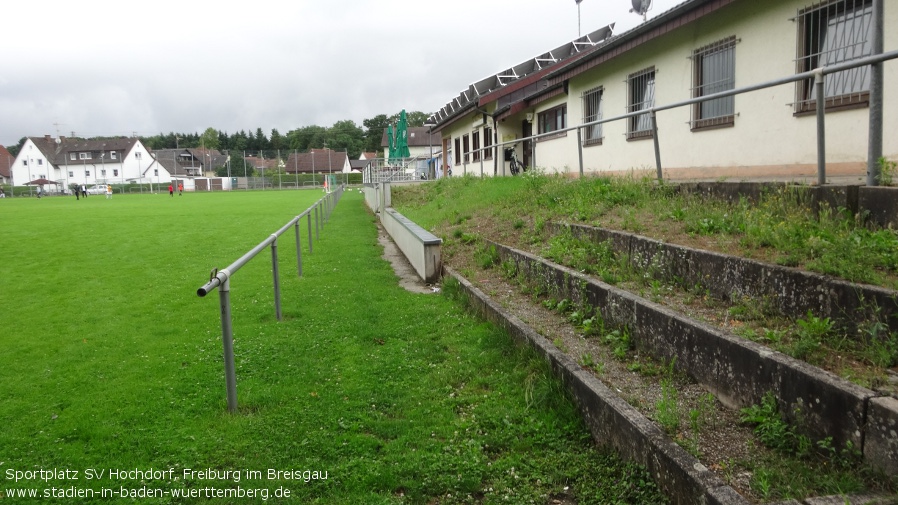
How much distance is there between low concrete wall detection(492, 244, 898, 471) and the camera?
2414 mm

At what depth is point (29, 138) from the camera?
295 ft

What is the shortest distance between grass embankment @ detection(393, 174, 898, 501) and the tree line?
121060 millimetres

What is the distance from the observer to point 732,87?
30.9 feet

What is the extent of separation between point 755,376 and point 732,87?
7.60 metres

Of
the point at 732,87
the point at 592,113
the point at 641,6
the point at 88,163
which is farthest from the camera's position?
the point at 88,163

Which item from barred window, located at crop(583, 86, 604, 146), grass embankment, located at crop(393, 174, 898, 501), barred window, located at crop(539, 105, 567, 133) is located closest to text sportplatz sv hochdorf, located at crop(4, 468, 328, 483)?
grass embankment, located at crop(393, 174, 898, 501)

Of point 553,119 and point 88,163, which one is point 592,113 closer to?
point 553,119

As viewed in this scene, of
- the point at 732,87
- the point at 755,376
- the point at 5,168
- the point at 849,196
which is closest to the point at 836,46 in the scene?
the point at 732,87

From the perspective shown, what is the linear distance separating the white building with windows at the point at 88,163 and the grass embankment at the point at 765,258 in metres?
90.2

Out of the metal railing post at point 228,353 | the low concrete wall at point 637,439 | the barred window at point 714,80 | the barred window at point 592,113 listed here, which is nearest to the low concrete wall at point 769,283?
the low concrete wall at point 637,439

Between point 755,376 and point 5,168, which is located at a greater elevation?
point 5,168

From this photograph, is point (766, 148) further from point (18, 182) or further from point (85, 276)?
point (18, 182)

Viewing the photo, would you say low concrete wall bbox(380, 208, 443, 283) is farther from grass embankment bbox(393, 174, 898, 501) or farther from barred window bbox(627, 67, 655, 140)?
barred window bbox(627, 67, 655, 140)

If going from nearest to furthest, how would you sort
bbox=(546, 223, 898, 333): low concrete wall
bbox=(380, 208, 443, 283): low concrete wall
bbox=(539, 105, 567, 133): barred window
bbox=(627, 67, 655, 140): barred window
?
bbox=(546, 223, 898, 333): low concrete wall, bbox=(380, 208, 443, 283): low concrete wall, bbox=(627, 67, 655, 140): barred window, bbox=(539, 105, 567, 133): barred window
